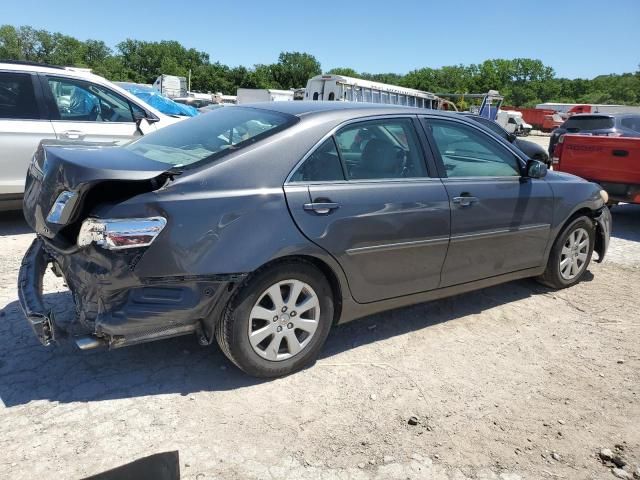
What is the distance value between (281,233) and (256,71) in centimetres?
9055

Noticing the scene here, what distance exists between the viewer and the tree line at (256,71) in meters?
87.0

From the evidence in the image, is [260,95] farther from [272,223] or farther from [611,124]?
[272,223]

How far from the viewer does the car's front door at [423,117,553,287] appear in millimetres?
3807

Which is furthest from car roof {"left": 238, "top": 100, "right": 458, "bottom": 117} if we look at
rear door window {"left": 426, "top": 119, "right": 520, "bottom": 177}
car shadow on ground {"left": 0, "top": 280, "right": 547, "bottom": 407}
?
car shadow on ground {"left": 0, "top": 280, "right": 547, "bottom": 407}

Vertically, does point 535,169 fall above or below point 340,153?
below

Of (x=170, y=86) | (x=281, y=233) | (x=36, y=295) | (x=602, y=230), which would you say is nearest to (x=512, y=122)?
(x=170, y=86)

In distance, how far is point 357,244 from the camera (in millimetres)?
3264

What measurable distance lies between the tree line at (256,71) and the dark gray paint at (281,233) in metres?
87.2

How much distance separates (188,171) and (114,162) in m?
0.39

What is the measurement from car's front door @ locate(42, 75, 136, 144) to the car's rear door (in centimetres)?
14

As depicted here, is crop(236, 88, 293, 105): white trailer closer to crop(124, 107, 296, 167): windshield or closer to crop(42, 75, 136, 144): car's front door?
crop(42, 75, 136, 144): car's front door

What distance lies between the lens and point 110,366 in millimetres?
3217

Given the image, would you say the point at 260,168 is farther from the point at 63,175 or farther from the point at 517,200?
the point at 517,200

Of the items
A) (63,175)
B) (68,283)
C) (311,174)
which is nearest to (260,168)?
(311,174)
